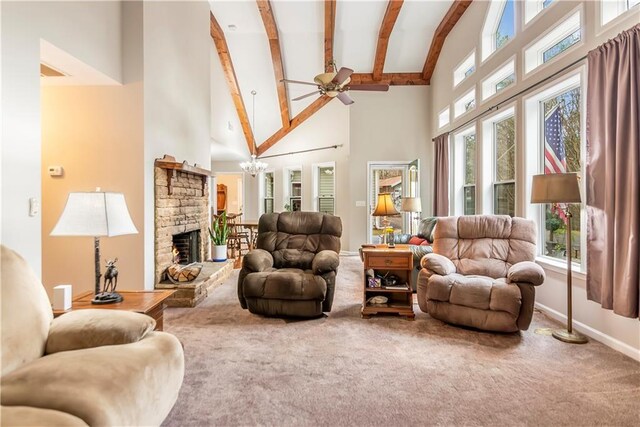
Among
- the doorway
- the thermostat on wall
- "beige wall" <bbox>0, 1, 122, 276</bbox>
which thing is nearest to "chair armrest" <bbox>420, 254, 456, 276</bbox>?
"beige wall" <bbox>0, 1, 122, 276</bbox>

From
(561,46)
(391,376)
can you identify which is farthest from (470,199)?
(391,376)

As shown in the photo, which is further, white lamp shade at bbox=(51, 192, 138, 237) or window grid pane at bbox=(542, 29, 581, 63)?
window grid pane at bbox=(542, 29, 581, 63)

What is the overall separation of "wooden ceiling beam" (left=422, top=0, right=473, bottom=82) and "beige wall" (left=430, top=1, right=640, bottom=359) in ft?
0.37

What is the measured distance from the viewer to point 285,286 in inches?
129

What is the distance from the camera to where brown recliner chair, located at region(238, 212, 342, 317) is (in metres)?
3.30

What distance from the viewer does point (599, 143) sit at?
2803 mm

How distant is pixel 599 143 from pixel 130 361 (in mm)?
3583

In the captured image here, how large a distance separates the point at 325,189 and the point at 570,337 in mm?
6322

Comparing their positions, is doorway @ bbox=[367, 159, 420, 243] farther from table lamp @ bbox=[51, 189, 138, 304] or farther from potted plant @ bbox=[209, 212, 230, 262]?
table lamp @ bbox=[51, 189, 138, 304]

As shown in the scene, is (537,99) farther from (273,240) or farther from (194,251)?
(194,251)

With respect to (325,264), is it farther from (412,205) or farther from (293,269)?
(412,205)

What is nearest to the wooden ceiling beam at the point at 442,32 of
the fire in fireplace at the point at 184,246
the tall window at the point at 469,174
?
the tall window at the point at 469,174

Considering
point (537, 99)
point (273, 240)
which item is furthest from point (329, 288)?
Result: point (537, 99)

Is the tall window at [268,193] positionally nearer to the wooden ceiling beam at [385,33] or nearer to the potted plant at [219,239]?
the wooden ceiling beam at [385,33]
